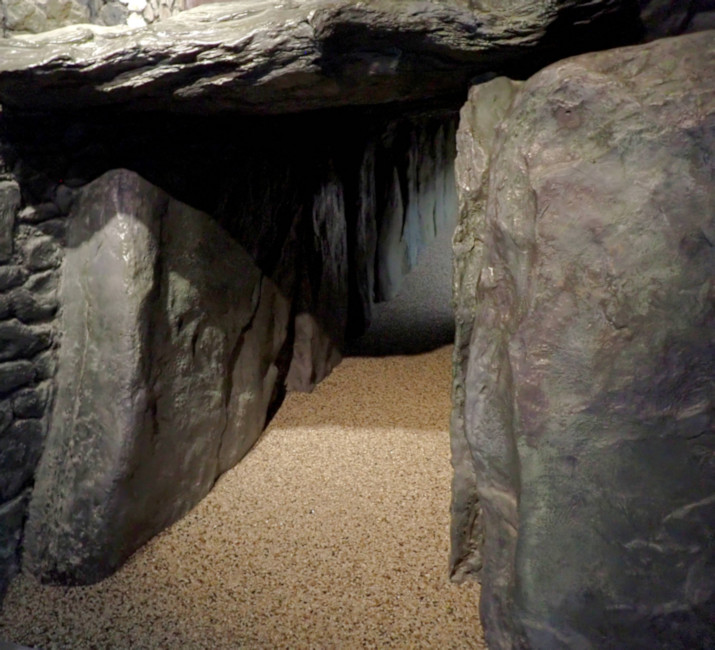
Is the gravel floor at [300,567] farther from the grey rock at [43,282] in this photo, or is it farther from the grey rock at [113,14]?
the grey rock at [113,14]

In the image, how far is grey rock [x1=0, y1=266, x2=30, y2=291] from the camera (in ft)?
7.55

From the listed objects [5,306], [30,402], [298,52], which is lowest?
[30,402]

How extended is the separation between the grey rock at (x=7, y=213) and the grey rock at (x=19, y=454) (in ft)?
1.93

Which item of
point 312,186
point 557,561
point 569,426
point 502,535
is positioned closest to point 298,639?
point 502,535

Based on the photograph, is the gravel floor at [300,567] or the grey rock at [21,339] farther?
the grey rock at [21,339]

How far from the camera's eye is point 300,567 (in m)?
2.36

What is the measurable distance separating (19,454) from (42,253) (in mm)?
703

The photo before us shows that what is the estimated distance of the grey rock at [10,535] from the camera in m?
2.39

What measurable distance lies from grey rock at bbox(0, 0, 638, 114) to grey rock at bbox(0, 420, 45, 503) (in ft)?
3.57

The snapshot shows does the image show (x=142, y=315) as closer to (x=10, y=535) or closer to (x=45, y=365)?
(x=45, y=365)

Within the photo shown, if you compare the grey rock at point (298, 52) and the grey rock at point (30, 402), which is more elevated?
the grey rock at point (298, 52)

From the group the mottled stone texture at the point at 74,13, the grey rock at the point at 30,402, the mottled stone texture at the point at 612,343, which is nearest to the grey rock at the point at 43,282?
the grey rock at the point at 30,402

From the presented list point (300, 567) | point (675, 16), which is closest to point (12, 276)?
point (300, 567)

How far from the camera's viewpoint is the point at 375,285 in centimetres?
495
